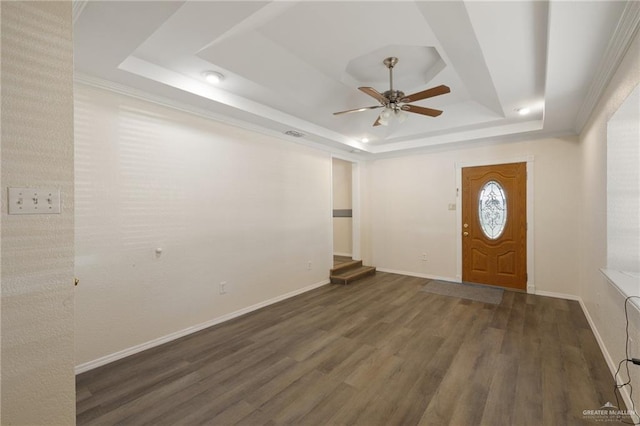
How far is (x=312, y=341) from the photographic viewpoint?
285cm

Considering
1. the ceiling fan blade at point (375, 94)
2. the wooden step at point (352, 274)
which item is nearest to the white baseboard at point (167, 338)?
the wooden step at point (352, 274)

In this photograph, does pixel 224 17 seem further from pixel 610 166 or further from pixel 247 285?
pixel 610 166

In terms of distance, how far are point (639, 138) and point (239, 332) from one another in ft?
12.8

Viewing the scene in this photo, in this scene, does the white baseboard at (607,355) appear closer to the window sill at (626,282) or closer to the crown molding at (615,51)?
the window sill at (626,282)

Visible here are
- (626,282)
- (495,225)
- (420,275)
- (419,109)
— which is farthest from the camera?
(420,275)

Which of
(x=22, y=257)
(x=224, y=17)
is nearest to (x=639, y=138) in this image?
(x=224, y=17)

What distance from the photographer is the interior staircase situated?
5023mm

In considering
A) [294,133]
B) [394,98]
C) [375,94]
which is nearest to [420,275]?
[294,133]

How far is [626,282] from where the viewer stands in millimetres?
2051

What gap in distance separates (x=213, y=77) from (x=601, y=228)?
403 cm

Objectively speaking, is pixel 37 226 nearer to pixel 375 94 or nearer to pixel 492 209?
pixel 375 94

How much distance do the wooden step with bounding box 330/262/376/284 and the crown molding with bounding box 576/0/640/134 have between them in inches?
A: 153

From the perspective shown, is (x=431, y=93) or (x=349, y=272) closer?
(x=431, y=93)

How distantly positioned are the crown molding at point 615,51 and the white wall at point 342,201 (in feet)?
14.7
